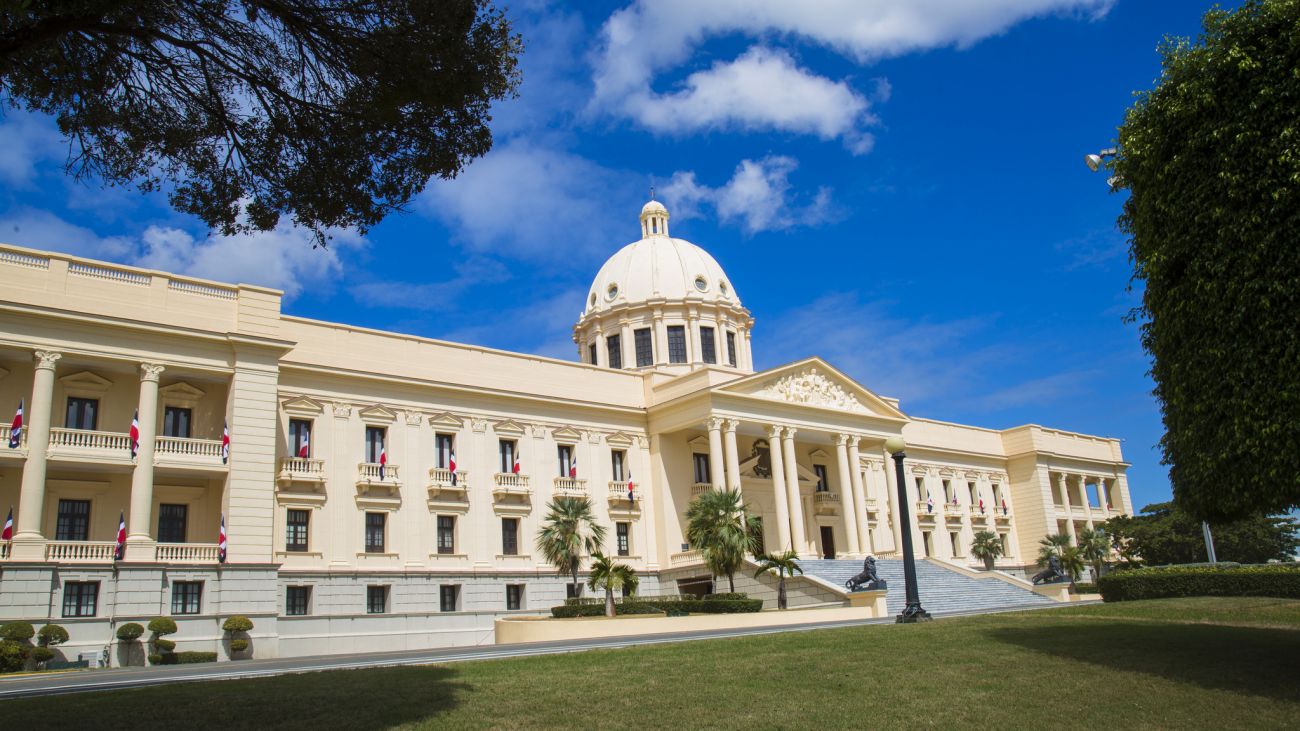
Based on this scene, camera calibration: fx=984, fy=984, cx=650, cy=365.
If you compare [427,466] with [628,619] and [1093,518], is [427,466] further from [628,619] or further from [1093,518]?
[1093,518]

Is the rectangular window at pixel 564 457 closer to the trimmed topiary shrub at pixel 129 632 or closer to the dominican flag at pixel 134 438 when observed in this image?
the dominican flag at pixel 134 438

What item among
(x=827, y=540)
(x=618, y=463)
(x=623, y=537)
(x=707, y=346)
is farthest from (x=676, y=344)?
(x=623, y=537)

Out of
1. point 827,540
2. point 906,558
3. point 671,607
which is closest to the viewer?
point 906,558

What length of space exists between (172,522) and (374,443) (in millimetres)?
8319

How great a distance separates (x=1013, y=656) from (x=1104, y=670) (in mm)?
1675

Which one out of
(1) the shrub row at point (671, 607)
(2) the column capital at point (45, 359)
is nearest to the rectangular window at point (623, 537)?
(1) the shrub row at point (671, 607)

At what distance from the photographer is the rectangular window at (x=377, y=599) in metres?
38.0

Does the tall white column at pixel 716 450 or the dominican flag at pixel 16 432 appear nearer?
the dominican flag at pixel 16 432

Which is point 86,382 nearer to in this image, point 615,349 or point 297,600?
point 297,600

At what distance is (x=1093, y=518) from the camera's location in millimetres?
72688

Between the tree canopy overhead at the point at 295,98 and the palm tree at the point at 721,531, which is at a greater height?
the tree canopy overhead at the point at 295,98

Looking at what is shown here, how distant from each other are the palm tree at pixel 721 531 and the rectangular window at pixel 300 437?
50.1 feet

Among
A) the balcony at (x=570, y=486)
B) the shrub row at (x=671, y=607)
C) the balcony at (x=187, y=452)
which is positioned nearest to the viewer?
the balcony at (x=187, y=452)

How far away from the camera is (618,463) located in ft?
159
